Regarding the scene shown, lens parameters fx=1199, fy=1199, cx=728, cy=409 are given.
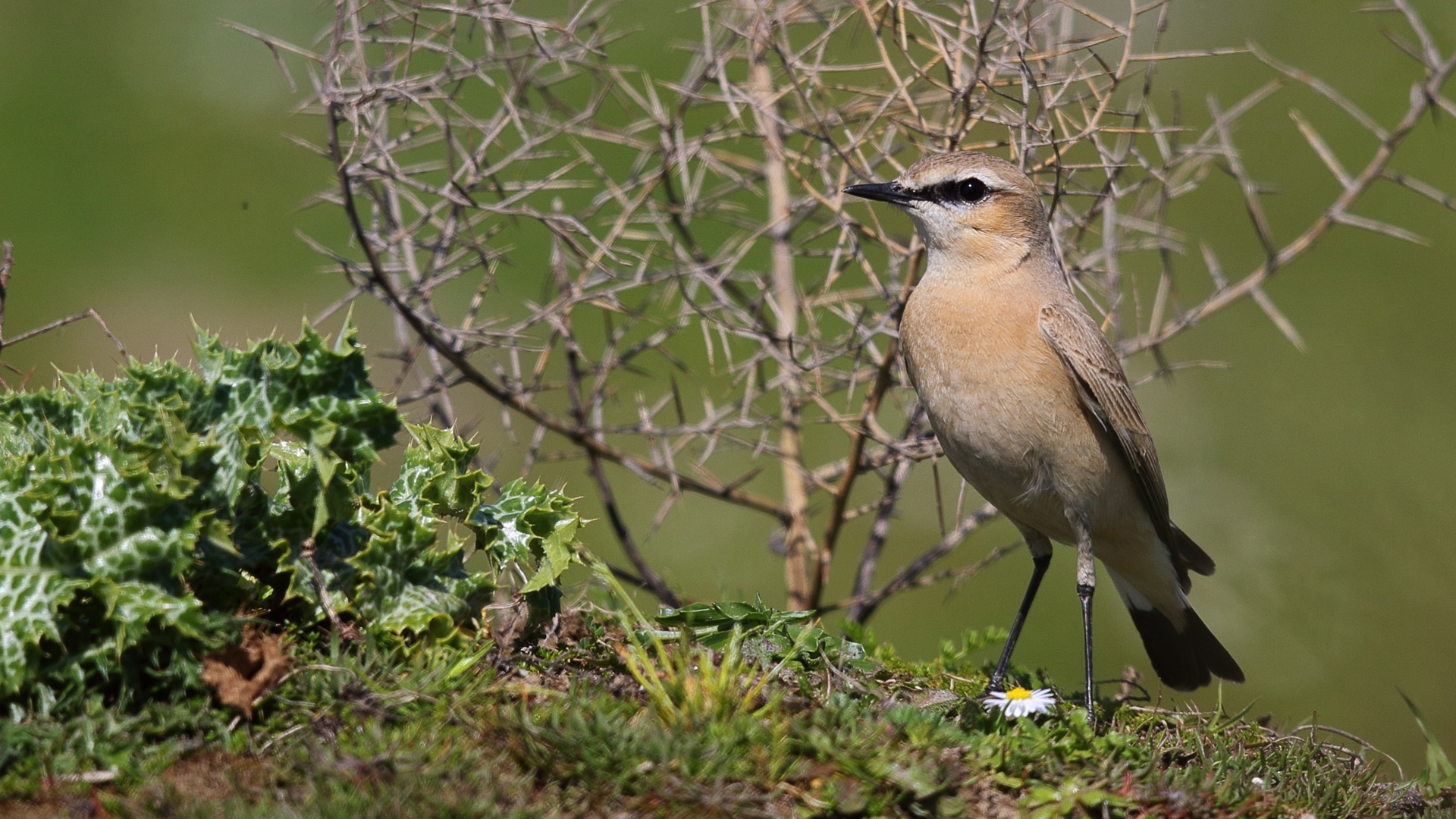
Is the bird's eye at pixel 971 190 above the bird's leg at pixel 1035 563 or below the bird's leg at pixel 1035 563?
above

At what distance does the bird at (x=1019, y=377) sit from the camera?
4.48 meters

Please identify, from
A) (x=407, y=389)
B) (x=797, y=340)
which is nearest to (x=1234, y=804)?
(x=797, y=340)

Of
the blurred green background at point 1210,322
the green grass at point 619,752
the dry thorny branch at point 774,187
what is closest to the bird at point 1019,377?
the dry thorny branch at point 774,187

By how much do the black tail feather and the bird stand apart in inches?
0.6

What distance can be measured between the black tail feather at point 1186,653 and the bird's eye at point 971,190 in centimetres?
201

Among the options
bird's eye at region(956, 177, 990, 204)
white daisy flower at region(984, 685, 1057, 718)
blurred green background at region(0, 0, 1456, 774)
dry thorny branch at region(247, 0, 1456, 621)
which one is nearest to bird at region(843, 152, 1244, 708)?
bird's eye at region(956, 177, 990, 204)

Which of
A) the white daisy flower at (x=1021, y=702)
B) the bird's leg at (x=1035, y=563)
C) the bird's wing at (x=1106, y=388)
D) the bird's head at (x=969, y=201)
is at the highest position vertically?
the bird's head at (x=969, y=201)

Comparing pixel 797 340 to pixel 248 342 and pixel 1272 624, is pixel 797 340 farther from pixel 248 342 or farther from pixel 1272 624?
pixel 1272 624

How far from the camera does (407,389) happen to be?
331 inches

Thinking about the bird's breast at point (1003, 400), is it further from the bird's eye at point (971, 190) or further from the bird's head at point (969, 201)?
the bird's eye at point (971, 190)

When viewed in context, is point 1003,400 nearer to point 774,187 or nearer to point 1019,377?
point 1019,377

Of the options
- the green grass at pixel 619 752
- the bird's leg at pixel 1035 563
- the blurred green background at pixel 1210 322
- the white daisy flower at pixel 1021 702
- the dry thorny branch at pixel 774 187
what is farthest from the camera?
the blurred green background at pixel 1210 322

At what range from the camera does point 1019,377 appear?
4465 mm

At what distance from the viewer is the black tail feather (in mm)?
5062
